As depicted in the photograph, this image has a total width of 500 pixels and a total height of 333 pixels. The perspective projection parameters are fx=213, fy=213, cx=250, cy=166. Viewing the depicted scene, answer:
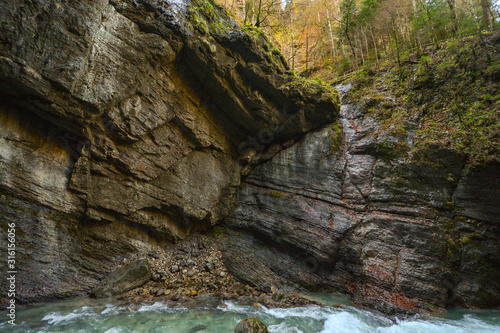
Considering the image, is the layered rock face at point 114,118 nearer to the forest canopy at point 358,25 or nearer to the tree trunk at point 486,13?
the forest canopy at point 358,25

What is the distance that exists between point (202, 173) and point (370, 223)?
777 cm

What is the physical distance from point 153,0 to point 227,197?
8604mm

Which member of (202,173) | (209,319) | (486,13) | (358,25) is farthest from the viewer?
(358,25)

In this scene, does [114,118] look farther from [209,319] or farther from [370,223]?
[370,223]

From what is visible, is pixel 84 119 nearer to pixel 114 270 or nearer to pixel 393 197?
pixel 114 270

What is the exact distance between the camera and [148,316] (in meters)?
6.42

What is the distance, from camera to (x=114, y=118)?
7652 millimetres

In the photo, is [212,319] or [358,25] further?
[358,25]

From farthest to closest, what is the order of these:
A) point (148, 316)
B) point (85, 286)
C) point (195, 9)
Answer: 1. point (195, 9)
2. point (85, 286)
3. point (148, 316)

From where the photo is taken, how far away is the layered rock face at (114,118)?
6.25m

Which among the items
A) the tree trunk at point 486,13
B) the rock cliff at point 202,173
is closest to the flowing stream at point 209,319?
the rock cliff at point 202,173

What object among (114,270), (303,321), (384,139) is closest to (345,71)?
(384,139)

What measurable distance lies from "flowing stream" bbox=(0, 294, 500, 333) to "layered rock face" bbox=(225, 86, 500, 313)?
25.4 inches

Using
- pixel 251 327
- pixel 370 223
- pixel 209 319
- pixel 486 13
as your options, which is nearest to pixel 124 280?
pixel 209 319
